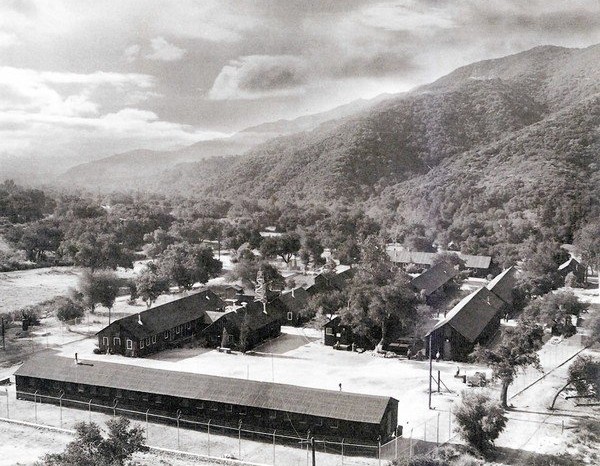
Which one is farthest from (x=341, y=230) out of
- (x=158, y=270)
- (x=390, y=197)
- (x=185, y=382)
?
(x=185, y=382)

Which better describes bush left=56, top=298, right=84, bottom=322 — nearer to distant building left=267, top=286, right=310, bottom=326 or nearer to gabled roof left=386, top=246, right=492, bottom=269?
distant building left=267, top=286, right=310, bottom=326

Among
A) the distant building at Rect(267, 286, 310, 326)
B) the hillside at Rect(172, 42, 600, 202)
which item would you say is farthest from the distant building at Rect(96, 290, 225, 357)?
the hillside at Rect(172, 42, 600, 202)

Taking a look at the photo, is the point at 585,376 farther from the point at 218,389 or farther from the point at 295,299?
the point at 295,299

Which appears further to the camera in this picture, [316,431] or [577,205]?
[577,205]

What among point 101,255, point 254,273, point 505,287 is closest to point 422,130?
point 254,273

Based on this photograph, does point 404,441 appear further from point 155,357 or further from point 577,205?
point 577,205

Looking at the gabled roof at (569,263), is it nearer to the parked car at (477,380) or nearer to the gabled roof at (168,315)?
the parked car at (477,380)

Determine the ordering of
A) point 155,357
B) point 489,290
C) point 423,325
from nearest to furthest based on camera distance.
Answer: point 155,357, point 423,325, point 489,290
